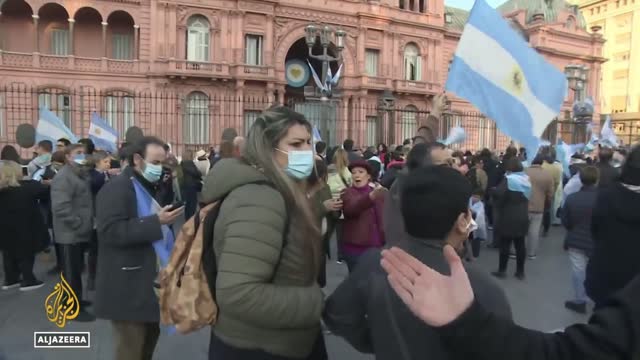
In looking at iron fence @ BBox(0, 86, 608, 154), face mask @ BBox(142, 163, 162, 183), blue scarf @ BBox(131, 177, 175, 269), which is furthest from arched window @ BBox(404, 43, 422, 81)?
blue scarf @ BBox(131, 177, 175, 269)

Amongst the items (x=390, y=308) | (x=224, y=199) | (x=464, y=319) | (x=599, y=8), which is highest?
(x=599, y=8)

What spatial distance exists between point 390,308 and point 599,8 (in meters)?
71.3

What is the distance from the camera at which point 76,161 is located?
564 centimetres

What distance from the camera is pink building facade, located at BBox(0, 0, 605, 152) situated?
24.8 metres

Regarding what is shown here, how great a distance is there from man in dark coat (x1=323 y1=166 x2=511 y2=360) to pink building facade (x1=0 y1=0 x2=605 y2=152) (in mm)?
19729

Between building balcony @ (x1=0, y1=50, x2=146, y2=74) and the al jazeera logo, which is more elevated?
building balcony @ (x1=0, y1=50, x2=146, y2=74)

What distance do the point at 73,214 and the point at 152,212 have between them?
8.26ft

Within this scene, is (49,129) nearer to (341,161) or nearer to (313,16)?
(341,161)

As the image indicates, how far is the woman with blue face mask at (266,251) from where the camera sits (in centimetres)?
182

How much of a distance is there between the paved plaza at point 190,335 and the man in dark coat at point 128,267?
121 centimetres

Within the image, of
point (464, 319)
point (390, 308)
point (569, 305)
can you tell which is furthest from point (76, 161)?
point (569, 305)

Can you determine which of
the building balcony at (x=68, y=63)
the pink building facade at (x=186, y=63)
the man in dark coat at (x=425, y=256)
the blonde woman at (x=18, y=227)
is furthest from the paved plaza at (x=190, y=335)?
the building balcony at (x=68, y=63)

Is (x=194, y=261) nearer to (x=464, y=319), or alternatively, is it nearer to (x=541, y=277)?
(x=464, y=319)

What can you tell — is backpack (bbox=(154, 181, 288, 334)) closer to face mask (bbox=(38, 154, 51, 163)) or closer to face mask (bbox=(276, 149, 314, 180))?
face mask (bbox=(276, 149, 314, 180))
